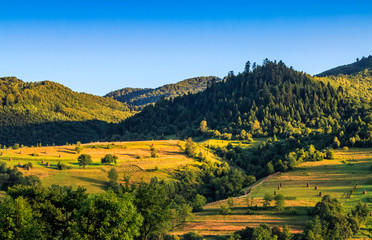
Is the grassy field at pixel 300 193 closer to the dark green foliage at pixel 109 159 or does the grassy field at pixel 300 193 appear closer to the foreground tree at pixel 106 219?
the foreground tree at pixel 106 219

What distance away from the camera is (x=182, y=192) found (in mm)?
116500

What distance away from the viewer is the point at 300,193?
99.0 metres

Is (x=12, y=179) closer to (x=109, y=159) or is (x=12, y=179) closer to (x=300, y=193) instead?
(x=109, y=159)

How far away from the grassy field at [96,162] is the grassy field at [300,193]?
23246mm

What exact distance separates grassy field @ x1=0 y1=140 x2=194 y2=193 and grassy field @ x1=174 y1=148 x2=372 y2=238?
76.3 feet

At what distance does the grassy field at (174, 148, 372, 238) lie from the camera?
255 feet

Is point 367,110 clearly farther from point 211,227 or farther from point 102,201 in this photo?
point 102,201

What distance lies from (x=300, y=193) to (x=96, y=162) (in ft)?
224

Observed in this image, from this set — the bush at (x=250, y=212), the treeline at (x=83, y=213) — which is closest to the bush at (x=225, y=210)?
the bush at (x=250, y=212)

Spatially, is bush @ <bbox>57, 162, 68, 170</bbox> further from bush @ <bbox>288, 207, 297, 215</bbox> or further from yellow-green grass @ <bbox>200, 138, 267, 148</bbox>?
yellow-green grass @ <bbox>200, 138, 267, 148</bbox>

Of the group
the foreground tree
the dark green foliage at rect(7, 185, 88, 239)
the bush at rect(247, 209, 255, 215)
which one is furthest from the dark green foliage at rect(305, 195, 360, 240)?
the dark green foliage at rect(7, 185, 88, 239)

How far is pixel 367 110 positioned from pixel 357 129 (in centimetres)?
4611

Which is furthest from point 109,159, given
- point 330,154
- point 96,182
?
point 330,154

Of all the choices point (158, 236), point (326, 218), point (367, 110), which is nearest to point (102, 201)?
point (158, 236)
